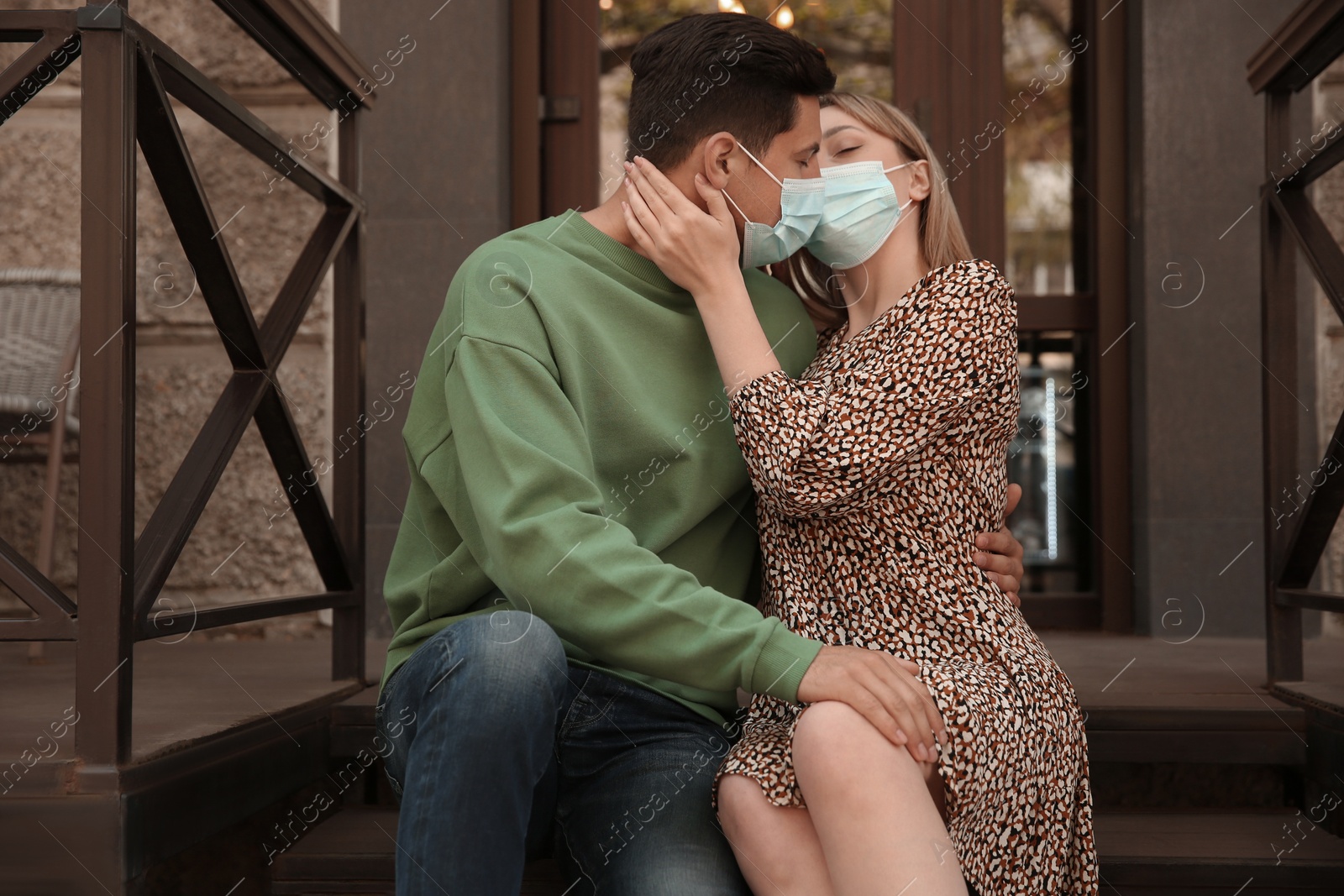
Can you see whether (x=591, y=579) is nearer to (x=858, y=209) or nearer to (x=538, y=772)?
(x=538, y=772)

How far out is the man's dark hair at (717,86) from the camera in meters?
1.71

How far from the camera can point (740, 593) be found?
5.66 ft

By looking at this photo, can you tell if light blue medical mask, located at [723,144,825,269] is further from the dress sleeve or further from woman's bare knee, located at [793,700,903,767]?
woman's bare knee, located at [793,700,903,767]

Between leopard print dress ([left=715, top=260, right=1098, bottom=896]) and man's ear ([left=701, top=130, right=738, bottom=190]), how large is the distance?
33 cm

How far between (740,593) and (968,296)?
1.79ft

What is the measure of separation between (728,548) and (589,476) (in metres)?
0.34

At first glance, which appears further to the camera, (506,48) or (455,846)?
(506,48)

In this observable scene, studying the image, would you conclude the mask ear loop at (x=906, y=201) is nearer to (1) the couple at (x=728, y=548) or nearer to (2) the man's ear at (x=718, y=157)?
(1) the couple at (x=728, y=548)

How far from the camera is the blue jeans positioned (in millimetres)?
1215

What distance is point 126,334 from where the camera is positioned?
4.61 ft

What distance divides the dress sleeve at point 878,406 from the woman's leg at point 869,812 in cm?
29

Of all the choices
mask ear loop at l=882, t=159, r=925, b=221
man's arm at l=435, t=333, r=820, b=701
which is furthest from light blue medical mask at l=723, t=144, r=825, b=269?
man's arm at l=435, t=333, r=820, b=701

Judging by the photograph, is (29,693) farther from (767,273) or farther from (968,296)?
(968,296)

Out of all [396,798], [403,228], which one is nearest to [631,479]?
[396,798]
